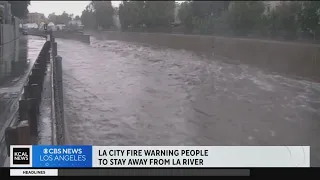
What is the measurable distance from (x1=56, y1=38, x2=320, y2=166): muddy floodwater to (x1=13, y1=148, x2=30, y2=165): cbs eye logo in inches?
121

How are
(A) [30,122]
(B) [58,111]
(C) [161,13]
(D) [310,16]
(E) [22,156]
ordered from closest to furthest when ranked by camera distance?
1. (E) [22,156]
2. (A) [30,122]
3. (B) [58,111]
4. (D) [310,16]
5. (C) [161,13]

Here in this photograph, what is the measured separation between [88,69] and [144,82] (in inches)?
204

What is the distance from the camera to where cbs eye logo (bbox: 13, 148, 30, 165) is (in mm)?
3375

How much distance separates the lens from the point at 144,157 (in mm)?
3482

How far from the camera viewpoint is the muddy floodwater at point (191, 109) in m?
6.97

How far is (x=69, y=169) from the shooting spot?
337 centimetres

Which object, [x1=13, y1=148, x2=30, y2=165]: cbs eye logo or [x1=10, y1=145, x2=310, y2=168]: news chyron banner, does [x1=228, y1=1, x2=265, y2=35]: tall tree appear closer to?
[x1=10, y1=145, x2=310, y2=168]: news chyron banner

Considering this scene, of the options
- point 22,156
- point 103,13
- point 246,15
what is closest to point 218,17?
point 246,15

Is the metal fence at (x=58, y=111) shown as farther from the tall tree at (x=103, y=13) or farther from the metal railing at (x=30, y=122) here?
the tall tree at (x=103, y=13)

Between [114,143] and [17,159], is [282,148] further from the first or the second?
[114,143]

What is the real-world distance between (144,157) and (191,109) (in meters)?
6.21

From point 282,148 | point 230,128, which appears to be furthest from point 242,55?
point 282,148

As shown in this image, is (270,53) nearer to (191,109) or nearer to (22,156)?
(191,109)

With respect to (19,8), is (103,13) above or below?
below
